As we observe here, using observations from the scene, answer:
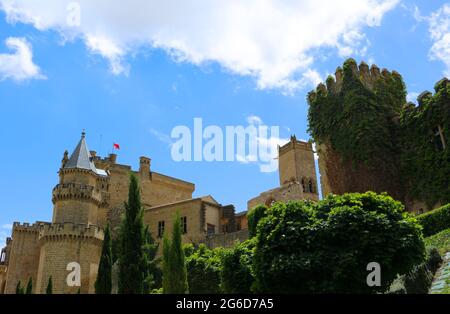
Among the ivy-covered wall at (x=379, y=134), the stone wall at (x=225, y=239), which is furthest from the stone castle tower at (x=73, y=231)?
the ivy-covered wall at (x=379, y=134)

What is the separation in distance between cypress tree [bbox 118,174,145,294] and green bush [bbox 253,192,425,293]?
8.01m

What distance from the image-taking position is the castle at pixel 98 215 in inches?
1442

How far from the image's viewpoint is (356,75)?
3628cm

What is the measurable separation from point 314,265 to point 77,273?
2433cm

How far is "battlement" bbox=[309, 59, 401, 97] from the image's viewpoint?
120ft

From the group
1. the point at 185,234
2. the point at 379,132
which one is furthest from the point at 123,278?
the point at 185,234

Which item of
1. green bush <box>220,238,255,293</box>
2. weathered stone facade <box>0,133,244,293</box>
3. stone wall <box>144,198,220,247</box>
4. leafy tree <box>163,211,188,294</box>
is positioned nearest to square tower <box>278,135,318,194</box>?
weathered stone facade <box>0,133,244,293</box>

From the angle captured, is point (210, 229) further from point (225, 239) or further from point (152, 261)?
point (152, 261)

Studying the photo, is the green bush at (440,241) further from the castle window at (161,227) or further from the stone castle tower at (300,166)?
the stone castle tower at (300,166)

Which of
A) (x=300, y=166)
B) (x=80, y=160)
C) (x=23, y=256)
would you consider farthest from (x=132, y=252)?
(x=300, y=166)

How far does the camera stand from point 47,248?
3634cm
